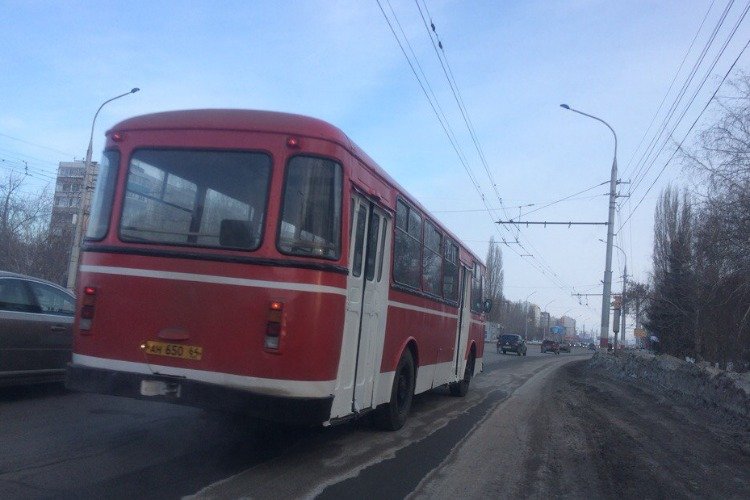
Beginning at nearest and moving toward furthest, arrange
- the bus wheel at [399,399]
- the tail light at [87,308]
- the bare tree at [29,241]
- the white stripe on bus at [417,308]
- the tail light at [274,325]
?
the tail light at [274,325], the tail light at [87,308], the white stripe on bus at [417,308], the bus wheel at [399,399], the bare tree at [29,241]

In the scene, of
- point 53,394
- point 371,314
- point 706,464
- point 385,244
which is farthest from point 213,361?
point 706,464

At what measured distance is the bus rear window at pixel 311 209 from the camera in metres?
5.82

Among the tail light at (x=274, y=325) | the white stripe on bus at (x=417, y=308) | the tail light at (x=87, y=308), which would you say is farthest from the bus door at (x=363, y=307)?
the tail light at (x=87, y=308)

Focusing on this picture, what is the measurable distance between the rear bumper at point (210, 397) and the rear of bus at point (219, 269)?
11 mm

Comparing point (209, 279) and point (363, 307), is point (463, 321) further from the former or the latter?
point (209, 279)

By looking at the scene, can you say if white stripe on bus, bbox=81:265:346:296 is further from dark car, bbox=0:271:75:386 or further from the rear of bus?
dark car, bbox=0:271:75:386

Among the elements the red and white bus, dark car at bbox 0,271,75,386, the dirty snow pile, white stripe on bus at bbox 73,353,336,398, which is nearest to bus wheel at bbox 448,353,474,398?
the dirty snow pile

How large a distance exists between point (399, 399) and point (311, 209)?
146 inches

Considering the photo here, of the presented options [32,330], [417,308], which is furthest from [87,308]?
[417,308]

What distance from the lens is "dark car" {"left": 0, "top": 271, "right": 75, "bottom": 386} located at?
26.6 feet

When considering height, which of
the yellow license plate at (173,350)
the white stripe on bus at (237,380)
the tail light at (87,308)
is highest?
the tail light at (87,308)

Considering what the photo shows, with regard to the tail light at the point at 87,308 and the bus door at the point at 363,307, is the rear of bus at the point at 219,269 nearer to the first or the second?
the tail light at the point at 87,308

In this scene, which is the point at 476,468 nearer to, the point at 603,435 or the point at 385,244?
the point at 385,244

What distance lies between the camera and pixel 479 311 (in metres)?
14.7
